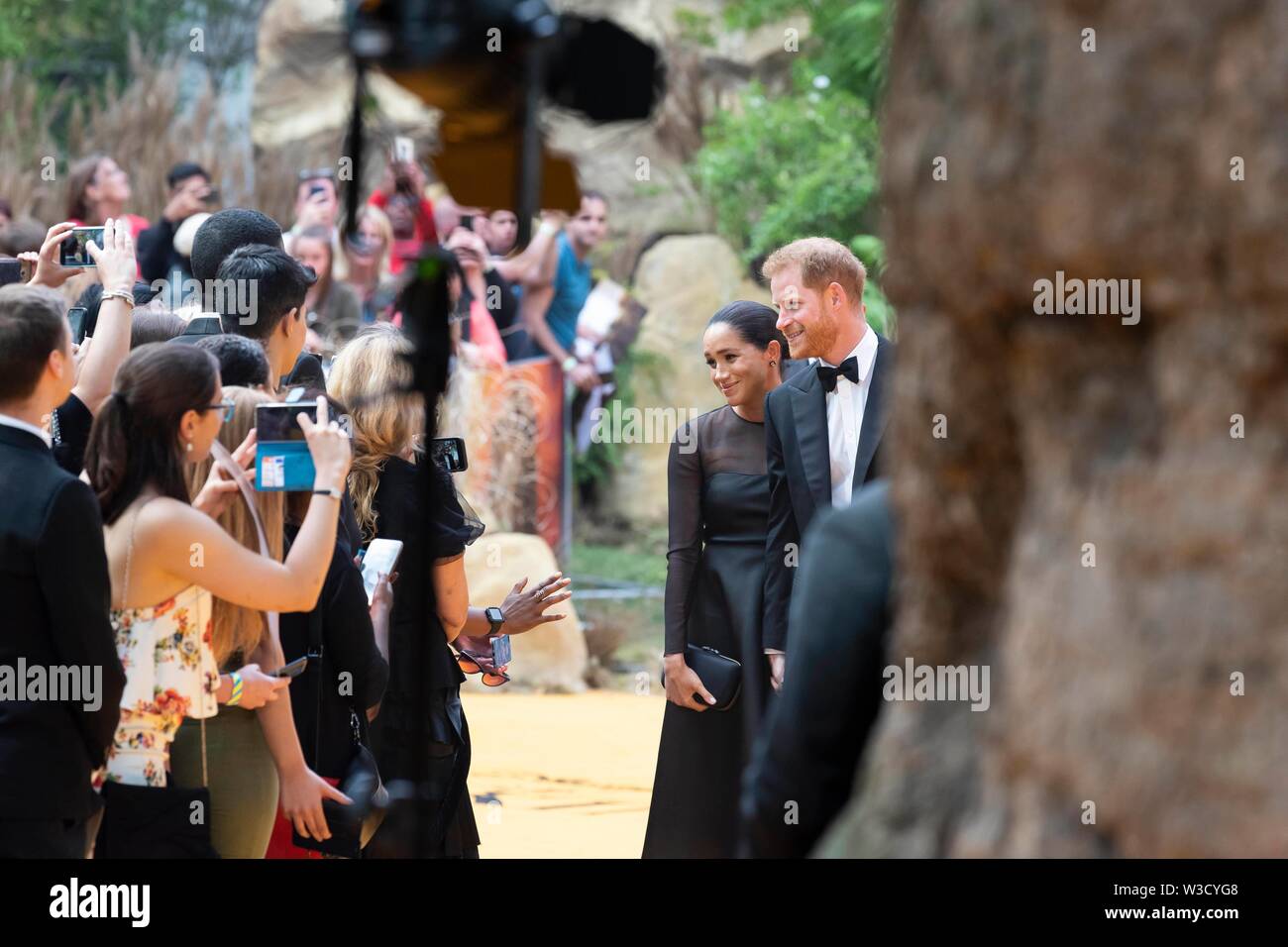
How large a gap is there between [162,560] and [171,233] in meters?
4.94

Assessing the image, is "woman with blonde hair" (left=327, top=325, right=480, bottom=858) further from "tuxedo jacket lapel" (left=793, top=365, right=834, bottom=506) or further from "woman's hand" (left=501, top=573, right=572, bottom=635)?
"tuxedo jacket lapel" (left=793, top=365, right=834, bottom=506)

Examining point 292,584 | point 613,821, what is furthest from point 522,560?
point 292,584

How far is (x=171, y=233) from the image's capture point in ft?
26.4

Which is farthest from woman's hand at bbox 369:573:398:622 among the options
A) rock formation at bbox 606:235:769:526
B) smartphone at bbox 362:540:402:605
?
rock formation at bbox 606:235:769:526

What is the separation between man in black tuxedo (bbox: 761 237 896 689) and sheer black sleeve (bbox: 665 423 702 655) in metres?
0.36

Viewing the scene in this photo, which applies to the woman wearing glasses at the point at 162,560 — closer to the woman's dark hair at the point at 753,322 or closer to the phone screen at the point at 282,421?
the phone screen at the point at 282,421

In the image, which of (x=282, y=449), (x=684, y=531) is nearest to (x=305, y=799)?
(x=282, y=449)

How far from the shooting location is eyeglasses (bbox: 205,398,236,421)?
11.8ft

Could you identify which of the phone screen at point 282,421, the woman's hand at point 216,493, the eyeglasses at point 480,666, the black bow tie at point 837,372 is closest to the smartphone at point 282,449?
the phone screen at point 282,421

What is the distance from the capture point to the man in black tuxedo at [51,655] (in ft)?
10.1

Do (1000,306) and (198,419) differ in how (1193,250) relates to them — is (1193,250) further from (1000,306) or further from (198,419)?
(198,419)

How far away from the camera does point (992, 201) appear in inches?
58.8

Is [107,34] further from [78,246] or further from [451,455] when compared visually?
[451,455]

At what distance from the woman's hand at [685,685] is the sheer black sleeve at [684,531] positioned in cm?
12
